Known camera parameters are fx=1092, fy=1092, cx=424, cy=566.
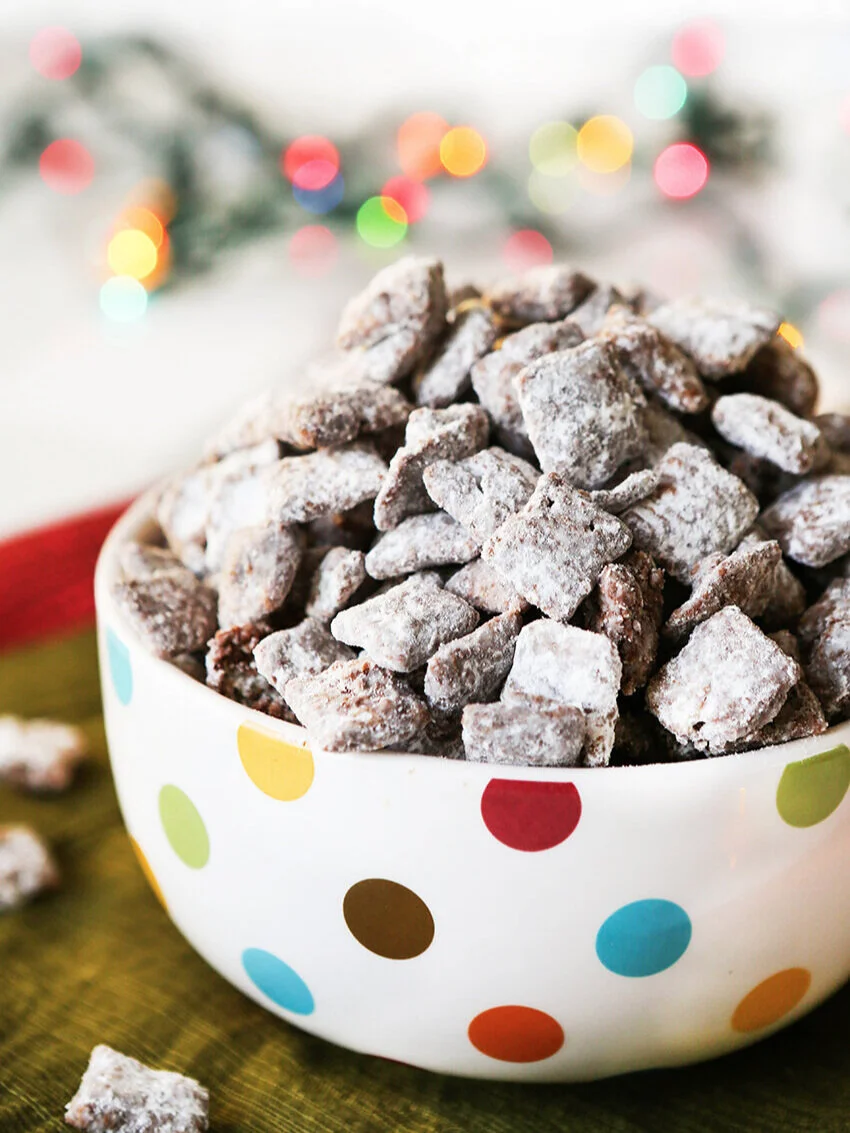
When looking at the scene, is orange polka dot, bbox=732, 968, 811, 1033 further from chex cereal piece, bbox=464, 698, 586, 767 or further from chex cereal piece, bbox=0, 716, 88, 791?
chex cereal piece, bbox=0, 716, 88, 791

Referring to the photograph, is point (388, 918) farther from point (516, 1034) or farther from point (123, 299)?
point (123, 299)

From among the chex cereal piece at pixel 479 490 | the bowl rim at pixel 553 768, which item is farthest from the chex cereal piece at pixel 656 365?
the bowl rim at pixel 553 768

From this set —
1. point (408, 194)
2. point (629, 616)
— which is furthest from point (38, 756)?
point (408, 194)

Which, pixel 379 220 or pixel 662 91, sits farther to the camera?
pixel 379 220

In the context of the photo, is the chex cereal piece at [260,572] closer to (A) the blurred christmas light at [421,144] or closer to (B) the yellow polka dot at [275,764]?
(B) the yellow polka dot at [275,764]

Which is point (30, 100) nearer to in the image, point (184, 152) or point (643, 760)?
point (184, 152)
